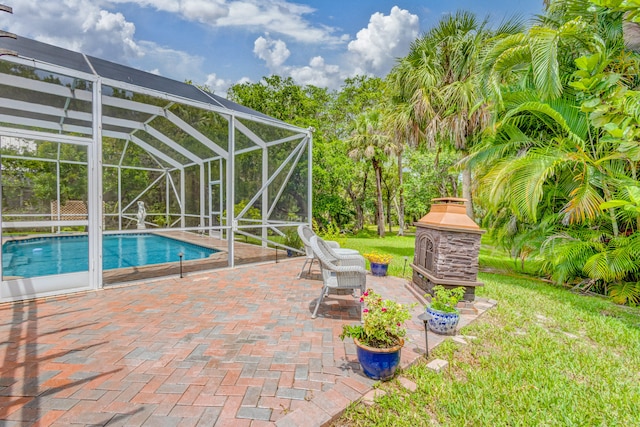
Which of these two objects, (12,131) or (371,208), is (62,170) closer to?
(12,131)

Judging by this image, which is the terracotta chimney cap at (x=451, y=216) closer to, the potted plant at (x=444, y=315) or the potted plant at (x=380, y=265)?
the potted plant at (x=444, y=315)

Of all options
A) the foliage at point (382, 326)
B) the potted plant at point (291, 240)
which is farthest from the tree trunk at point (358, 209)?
the foliage at point (382, 326)

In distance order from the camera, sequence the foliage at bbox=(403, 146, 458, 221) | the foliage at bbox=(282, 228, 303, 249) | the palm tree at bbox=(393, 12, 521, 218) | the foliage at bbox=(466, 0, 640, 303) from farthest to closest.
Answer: the foliage at bbox=(403, 146, 458, 221)
the palm tree at bbox=(393, 12, 521, 218)
the foliage at bbox=(282, 228, 303, 249)
the foliage at bbox=(466, 0, 640, 303)

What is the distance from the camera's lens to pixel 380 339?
109 inches


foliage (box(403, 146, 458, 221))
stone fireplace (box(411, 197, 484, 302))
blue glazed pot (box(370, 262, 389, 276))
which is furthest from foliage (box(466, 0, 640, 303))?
foliage (box(403, 146, 458, 221))

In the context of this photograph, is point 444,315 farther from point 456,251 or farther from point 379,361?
point 379,361

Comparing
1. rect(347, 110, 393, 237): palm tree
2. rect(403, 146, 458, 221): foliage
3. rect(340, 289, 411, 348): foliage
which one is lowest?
rect(340, 289, 411, 348): foliage

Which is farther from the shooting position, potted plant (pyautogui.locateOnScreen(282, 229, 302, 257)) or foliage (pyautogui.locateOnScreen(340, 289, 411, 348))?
potted plant (pyautogui.locateOnScreen(282, 229, 302, 257))

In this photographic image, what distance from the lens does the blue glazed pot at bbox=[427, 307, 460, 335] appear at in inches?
147

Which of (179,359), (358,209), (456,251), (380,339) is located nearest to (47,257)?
(179,359)

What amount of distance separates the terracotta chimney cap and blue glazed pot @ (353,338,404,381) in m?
2.71

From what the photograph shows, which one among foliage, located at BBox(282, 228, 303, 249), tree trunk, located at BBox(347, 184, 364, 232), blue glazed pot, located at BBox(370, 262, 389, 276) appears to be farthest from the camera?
tree trunk, located at BBox(347, 184, 364, 232)

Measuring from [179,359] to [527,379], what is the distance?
3502 mm

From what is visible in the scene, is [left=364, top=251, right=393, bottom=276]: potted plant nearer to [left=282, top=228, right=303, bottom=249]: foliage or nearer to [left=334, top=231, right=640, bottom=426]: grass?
[left=334, top=231, right=640, bottom=426]: grass
